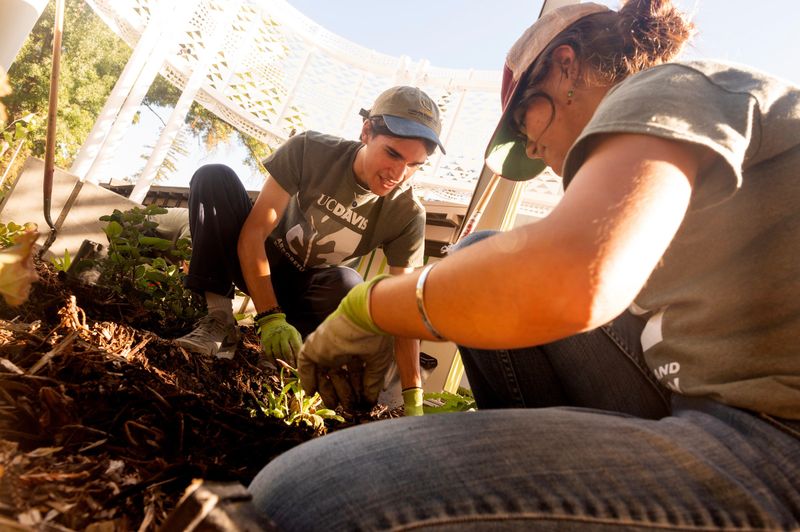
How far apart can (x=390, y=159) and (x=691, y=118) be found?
5.78 ft

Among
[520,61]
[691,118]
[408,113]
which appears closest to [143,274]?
[408,113]

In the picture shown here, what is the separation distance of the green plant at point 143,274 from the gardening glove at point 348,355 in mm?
1543

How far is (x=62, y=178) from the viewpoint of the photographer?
3.14 meters

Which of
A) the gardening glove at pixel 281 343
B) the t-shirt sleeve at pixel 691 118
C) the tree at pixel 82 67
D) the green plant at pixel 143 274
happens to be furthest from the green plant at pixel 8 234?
the tree at pixel 82 67

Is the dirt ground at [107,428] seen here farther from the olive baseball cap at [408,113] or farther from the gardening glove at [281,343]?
the olive baseball cap at [408,113]

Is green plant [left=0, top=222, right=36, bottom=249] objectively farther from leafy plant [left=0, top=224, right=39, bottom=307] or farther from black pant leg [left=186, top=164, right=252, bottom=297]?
leafy plant [left=0, top=224, right=39, bottom=307]

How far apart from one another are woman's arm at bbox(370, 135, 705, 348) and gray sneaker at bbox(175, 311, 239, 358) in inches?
63.1

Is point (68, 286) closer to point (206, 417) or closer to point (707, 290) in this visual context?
point (206, 417)

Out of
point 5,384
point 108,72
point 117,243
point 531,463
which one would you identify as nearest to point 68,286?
point 117,243

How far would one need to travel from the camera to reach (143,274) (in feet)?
7.70

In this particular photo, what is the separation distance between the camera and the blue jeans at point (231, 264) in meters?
2.29

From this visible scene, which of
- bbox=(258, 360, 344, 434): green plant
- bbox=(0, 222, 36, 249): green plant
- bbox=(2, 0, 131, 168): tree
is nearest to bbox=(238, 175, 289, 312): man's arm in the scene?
bbox=(258, 360, 344, 434): green plant

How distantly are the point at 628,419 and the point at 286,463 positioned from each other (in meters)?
0.55

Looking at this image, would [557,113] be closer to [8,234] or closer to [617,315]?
[617,315]
